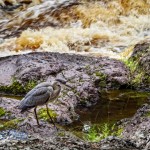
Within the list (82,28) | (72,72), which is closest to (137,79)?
(72,72)

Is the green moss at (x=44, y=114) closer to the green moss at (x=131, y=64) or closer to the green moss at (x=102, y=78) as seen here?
the green moss at (x=102, y=78)

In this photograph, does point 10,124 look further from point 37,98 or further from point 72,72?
point 72,72

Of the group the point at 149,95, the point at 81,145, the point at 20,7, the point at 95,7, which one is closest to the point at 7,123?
the point at 81,145

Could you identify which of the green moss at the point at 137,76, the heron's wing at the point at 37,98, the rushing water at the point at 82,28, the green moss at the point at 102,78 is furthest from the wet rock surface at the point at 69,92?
the rushing water at the point at 82,28

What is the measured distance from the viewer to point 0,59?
12.2m

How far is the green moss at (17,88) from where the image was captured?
1044 cm

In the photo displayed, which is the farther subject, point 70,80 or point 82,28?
point 82,28

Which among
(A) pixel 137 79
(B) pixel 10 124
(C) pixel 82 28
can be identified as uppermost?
(B) pixel 10 124

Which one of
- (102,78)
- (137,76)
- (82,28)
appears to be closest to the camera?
(102,78)

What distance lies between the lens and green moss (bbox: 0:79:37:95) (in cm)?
1044

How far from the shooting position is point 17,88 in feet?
34.4

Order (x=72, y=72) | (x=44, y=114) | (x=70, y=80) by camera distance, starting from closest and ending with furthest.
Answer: (x=44, y=114) < (x=70, y=80) < (x=72, y=72)

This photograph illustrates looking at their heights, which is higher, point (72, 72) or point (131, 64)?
point (72, 72)

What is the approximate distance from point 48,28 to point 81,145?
1274cm
